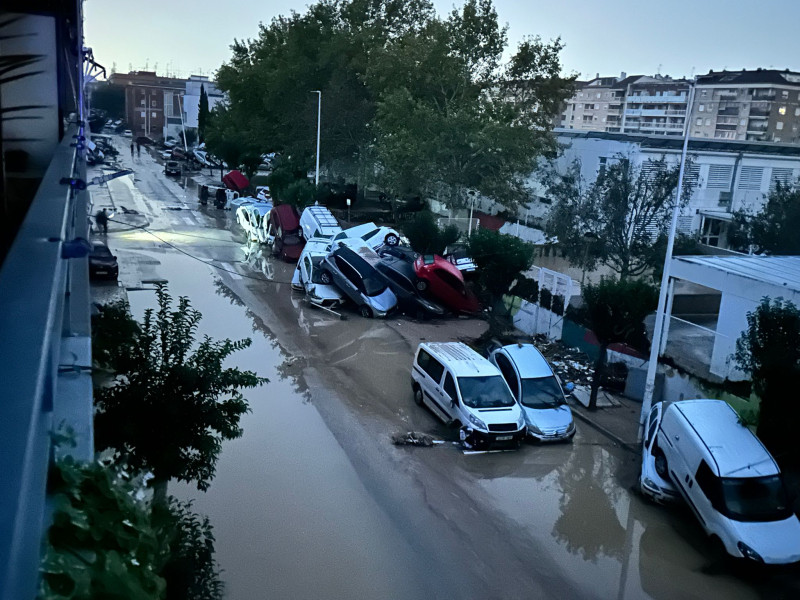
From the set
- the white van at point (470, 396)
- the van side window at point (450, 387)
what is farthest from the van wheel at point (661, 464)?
the van side window at point (450, 387)

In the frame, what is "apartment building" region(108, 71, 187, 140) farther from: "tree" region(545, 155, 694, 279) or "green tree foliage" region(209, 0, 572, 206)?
"tree" region(545, 155, 694, 279)

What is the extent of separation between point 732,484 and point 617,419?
445 centimetres

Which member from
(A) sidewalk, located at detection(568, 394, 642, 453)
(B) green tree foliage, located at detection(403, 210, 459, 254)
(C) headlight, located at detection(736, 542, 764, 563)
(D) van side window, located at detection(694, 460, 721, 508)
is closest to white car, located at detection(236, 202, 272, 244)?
(B) green tree foliage, located at detection(403, 210, 459, 254)

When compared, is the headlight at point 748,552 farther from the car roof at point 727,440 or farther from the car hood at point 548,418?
the car hood at point 548,418

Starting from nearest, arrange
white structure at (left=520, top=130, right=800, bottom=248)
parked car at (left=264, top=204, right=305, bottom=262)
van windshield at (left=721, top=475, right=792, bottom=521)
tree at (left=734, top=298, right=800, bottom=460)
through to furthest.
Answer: van windshield at (left=721, top=475, right=792, bottom=521) < tree at (left=734, top=298, right=800, bottom=460) < parked car at (left=264, top=204, right=305, bottom=262) < white structure at (left=520, top=130, right=800, bottom=248)

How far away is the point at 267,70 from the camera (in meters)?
46.8

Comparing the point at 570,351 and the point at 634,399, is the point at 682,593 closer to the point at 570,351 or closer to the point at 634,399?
the point at 634,399

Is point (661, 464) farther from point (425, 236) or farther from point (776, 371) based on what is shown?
point (425, 236)

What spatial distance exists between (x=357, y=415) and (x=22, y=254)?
451 inches

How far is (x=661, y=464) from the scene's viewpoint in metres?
11.2

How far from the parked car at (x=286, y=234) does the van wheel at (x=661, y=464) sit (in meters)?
18.5

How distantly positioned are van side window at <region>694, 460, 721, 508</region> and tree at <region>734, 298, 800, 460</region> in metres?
1.70

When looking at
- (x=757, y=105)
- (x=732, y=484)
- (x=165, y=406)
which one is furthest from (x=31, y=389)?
(x=757, y=105)

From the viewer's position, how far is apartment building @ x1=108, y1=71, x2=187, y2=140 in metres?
92.1
